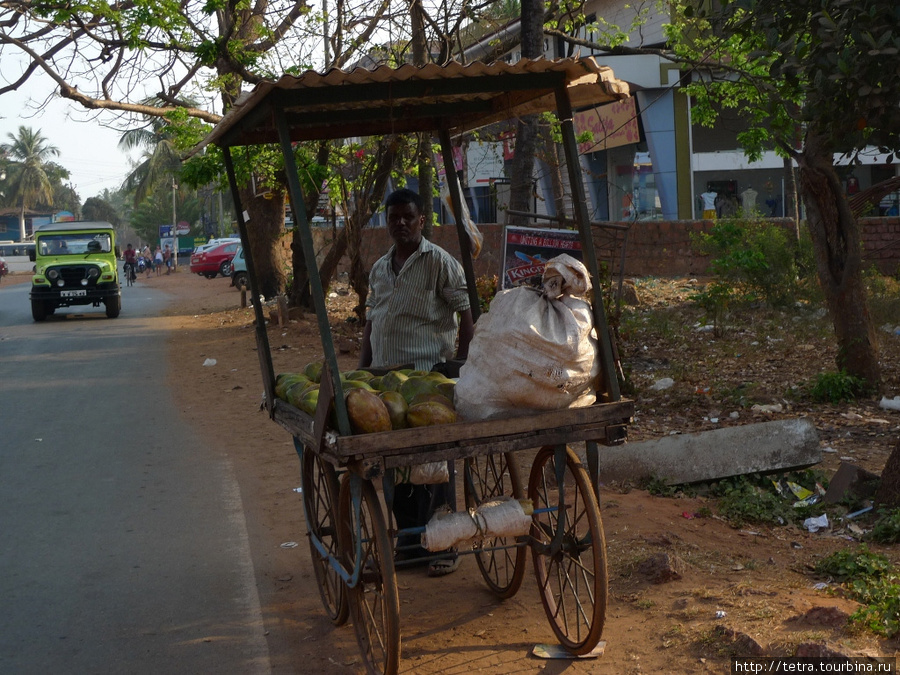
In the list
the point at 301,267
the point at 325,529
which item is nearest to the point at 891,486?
the point at 325,529

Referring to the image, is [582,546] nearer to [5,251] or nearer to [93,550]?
[93,550]

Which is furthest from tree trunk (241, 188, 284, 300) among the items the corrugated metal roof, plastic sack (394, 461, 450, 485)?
plastic sack (394, 461, 450, 485)

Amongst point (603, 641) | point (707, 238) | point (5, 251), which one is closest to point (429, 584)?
point (603, 641)

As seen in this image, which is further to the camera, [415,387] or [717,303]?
[717,303]

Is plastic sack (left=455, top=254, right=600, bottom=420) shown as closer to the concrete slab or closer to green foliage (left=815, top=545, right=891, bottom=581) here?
green foliage (left=815, top=545, right=891, bottom=581)

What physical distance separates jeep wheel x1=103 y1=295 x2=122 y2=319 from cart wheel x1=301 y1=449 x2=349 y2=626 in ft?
61.7

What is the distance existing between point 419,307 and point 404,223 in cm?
42

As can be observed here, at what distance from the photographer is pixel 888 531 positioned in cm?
461

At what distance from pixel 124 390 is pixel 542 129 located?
6611 millimetres

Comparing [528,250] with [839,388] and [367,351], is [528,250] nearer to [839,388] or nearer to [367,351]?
[367,351]

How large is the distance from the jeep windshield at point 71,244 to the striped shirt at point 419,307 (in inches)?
774

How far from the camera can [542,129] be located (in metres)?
13.0

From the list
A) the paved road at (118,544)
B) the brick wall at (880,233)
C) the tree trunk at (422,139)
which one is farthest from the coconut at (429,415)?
the brick wall at (880,233)

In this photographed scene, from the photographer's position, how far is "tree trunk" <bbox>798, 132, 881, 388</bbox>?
7848mm
